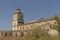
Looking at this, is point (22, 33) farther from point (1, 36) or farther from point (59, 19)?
point (59, 19)

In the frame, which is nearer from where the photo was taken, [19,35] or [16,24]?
[19,35]

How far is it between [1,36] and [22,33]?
6.22 ft

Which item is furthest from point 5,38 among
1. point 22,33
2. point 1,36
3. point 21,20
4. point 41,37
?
point 21,20

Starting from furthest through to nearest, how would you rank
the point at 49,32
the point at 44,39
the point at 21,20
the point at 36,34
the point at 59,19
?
the point at 21,20 → the point at 59,19 → the point at 49,32 → the point at 36,34 → the point at 44,39

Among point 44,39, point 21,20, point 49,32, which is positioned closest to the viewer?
point 44,39

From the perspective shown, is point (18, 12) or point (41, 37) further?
point (18, 12)

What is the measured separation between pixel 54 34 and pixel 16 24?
63.5 meters

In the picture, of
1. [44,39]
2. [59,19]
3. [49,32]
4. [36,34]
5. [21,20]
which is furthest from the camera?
[21,20]

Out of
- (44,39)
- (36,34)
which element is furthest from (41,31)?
(44,39)

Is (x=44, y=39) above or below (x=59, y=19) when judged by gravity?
below

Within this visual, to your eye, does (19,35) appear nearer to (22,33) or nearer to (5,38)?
Answer: (22,33)

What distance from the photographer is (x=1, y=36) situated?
1816 cm

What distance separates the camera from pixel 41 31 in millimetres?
17062

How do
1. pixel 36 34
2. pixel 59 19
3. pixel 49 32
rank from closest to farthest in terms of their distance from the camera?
pixel 36 34
pixel 49 32
pixel 59 19
